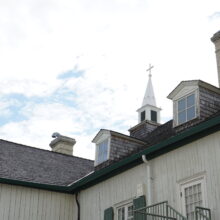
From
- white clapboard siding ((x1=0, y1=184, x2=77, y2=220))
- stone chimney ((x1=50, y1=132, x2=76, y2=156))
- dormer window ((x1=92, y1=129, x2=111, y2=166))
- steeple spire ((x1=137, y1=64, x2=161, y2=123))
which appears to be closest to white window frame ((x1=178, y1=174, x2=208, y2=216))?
dormer window ((x1=92, y1=129, x2=111, y2=166))

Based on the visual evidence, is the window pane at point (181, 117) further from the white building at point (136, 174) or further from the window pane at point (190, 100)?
the window pane at point (190, 100)

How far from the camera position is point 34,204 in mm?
16797

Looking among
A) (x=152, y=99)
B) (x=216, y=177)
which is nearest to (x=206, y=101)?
(x=216, y=177)

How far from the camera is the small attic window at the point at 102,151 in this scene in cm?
1700

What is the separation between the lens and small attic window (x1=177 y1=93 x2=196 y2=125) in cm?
1375

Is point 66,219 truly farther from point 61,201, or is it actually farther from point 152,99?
point 152,99

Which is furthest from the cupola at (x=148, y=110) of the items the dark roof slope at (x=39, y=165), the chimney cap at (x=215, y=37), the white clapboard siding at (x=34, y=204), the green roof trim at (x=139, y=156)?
the chimney cap at (x=215, y=37)

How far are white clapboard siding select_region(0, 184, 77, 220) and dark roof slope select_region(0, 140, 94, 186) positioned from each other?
605mm

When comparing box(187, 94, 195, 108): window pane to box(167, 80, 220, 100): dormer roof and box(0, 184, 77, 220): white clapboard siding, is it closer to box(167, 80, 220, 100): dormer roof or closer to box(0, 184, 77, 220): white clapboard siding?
box(167, 80, 220, 100): dormer roof

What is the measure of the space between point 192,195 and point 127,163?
3.13 metres

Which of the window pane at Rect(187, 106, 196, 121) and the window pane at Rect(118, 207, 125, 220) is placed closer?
the window pane at Rect(187, 106, 196, 121)

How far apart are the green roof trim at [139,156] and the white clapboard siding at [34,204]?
228mm

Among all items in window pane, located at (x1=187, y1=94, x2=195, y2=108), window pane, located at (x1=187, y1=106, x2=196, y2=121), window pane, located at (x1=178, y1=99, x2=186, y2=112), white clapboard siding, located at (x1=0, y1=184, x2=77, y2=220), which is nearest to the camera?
window pane, located at (x1=187, y1=106, x2=196, y2=121)

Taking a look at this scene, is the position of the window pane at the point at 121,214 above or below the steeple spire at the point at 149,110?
below
